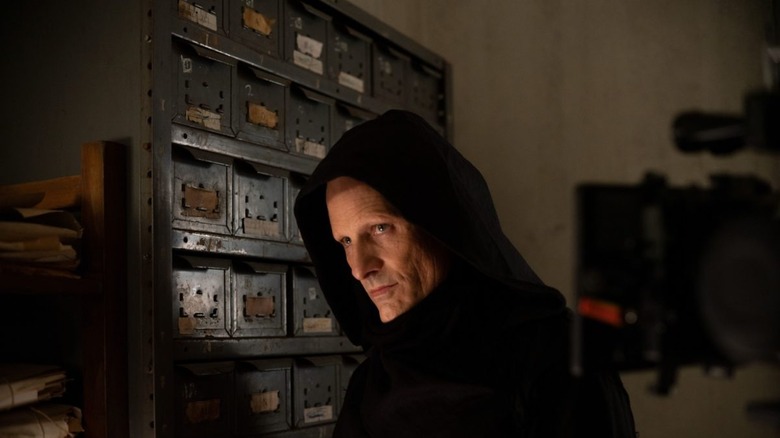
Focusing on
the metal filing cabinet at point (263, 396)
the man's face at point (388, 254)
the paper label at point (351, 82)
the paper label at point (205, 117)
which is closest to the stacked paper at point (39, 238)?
the paper label at point (205, 117)

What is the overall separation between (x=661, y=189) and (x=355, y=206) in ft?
3.45

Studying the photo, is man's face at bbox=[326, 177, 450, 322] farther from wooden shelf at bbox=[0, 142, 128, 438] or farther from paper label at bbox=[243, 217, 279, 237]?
wooden shelf at bbox=[0, 142, 128, 438]

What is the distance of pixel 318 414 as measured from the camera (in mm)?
2229

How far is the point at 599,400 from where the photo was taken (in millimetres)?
1489

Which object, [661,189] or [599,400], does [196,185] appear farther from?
[661,189]

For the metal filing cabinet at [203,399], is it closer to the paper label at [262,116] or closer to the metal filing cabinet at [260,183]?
the metal filing cabinet at [260,183]

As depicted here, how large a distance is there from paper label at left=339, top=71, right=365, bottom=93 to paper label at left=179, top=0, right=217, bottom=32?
0.55 m

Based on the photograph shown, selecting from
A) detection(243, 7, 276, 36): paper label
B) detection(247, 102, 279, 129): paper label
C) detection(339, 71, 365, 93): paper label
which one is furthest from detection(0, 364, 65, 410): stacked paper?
detection(339, 71, 365, 93): paper label

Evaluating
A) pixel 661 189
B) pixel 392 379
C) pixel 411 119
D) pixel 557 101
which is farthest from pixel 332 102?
pixel 661 189

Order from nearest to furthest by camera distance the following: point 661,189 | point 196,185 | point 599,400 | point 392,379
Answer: point 661,189, point 599,400, point 392,379, point 196,185

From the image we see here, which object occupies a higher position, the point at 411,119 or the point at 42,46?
the point at 42,46

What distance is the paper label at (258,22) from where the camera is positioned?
2.04 meters

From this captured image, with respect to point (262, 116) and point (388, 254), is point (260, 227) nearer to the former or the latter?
point (262, 116)

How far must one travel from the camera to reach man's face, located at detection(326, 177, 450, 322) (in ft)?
5.71
